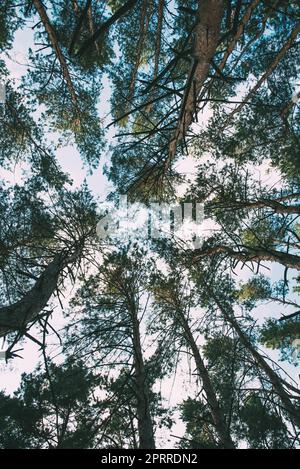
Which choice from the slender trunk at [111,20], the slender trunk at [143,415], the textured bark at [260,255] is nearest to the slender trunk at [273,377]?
the textured bark at [260,255]

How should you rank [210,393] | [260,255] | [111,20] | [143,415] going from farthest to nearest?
[210,393]
[260,255]
[143,415]
[111,20]

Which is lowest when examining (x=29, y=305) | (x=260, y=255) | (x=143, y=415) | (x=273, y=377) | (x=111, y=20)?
(x=143, y=415)

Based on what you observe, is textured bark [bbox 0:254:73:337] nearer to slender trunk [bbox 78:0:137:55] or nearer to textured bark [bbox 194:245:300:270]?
slender trunk [bbox 78:0:137:55]

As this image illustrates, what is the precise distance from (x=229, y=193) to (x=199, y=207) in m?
0.97

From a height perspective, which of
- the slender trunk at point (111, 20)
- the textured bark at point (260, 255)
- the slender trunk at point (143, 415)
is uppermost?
the textured bark at point (260, 255)

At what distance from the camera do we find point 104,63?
20.7 ft

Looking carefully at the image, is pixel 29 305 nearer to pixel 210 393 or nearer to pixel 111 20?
pixel 111 20

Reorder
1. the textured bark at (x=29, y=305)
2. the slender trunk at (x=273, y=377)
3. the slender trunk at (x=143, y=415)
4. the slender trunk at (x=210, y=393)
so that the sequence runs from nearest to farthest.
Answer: the slender trunk at (x=273, y=377)
the textured bark at (x=29, y=305)
the slender trunk at (x=143, y=415)
the slender trunk at (x=210, y=393)

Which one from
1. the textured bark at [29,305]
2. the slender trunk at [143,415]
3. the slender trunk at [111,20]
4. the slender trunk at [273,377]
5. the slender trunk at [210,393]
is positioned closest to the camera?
the slender trunk at [111,20]

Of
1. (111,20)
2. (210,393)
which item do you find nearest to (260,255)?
(210,393)

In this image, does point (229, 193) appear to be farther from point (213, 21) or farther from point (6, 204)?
point (6, 204)

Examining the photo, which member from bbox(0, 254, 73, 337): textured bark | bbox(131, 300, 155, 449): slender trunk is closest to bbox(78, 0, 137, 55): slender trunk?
bbox(0, 254, 73, 337): textured bark

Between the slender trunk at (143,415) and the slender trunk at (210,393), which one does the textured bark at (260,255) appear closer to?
the slender trunk at (210,393)
